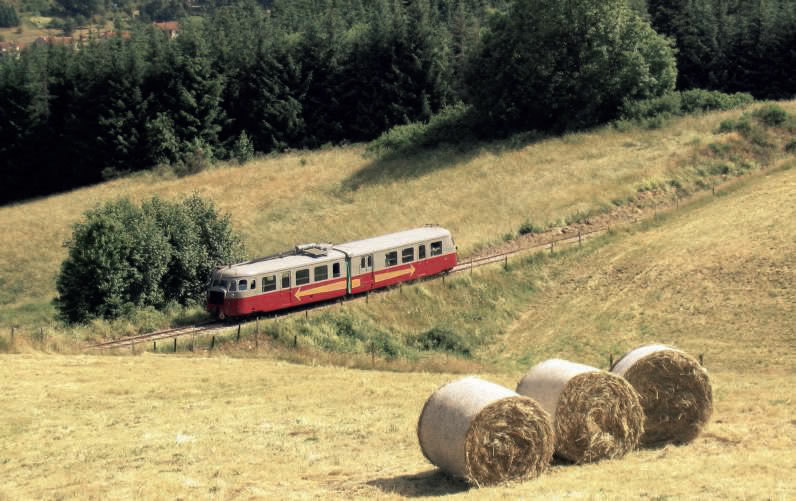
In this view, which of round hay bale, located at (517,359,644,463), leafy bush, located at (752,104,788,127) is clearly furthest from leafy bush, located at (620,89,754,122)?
round hay bale, located at (517,359,644,463)

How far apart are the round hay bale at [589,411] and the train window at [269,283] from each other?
2278cm

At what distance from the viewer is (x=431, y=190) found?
71.7 m

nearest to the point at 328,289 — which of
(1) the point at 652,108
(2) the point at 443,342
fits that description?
(2) the point at 443,342

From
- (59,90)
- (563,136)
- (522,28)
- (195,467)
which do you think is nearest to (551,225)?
(563,136)

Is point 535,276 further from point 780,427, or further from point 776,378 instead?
point 780,427

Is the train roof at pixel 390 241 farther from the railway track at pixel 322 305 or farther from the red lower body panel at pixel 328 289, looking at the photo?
the railway track at pixel 322 305

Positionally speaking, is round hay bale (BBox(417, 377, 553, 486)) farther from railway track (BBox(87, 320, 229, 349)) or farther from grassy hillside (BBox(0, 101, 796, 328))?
grassy hillside (BBox(0, 101, 796, 328))

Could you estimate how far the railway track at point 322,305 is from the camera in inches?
1692

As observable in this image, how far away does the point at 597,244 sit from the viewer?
56906 millimetres

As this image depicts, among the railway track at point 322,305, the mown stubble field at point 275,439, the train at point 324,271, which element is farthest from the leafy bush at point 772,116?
the mown stubble field at point 275,439

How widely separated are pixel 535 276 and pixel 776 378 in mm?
19570

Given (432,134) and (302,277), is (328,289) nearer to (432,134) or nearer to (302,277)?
(302,277)

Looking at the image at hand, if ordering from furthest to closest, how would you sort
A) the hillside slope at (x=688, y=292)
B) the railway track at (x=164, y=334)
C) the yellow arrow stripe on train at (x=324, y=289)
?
the yellow arrow stripe on train at (x=324, y=289) → the hillside slope at (x=688, y=292) → the railway track at (x=164, y=334)

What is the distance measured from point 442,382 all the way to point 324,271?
1289 cm
